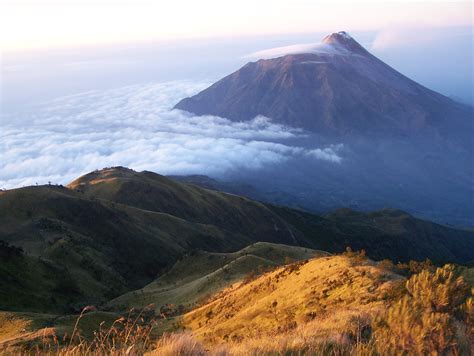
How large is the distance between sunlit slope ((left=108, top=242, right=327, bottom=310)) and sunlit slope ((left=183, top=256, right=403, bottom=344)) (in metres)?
7.88

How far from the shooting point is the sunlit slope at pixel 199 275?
37.2 metres

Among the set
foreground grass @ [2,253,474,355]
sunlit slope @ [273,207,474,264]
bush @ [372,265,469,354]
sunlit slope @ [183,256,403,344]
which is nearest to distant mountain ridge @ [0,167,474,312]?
sunlit slope @ [273,207,474,264]

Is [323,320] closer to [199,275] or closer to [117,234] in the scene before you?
[199,275]

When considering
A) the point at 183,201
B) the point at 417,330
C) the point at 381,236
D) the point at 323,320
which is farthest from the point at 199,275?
the point at 381,236

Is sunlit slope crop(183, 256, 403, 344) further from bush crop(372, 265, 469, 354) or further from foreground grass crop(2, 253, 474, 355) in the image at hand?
bush crop(372, 265, 469, 354)

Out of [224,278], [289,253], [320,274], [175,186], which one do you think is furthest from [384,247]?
[320,274]

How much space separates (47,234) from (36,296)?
2418cm

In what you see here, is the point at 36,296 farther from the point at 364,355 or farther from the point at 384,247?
the point at 384,247

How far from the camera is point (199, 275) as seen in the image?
164ft

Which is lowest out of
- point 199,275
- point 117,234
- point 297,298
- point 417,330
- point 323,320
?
point 117,234

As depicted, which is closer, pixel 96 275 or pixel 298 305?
pixel 298 305

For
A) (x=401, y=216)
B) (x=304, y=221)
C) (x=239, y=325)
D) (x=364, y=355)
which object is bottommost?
(x=401, y=216)

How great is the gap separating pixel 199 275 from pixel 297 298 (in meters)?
30.4

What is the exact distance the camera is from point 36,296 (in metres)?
37.9
